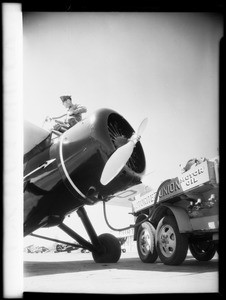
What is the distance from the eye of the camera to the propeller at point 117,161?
155 inches

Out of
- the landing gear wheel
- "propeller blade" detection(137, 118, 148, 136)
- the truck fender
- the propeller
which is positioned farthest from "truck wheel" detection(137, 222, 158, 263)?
"propeller blade" detection(137, 118, 148, 136)

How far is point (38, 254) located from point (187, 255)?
1.63m

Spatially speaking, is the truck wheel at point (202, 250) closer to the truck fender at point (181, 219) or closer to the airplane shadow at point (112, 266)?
the airplane shadow at point (112, 266)

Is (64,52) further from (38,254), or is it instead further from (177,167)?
(38,254)

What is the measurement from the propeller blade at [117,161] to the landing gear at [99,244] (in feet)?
1.79

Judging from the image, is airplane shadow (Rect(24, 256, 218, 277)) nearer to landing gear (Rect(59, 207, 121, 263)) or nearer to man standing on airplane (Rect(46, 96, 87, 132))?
landing gear (Rect(59, 207, 121, 263))

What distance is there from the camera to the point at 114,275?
415cm

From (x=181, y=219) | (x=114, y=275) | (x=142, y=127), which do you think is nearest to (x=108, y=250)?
(x=114, y=275)

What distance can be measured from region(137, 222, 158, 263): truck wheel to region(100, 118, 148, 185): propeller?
0.75m

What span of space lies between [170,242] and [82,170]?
1.24 metres

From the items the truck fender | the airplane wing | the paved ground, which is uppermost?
the airplane wing

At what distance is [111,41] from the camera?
14.0 ft

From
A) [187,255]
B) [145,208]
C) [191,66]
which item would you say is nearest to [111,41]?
[191,66]

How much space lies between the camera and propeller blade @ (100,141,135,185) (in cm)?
394
